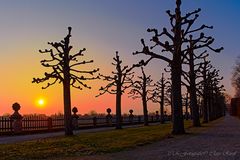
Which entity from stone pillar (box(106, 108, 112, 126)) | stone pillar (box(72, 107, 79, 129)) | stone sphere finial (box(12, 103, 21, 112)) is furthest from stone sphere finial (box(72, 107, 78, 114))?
stone sphere finial (box(12, 103, 21, 112))

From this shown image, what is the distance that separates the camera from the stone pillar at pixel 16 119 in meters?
40.3

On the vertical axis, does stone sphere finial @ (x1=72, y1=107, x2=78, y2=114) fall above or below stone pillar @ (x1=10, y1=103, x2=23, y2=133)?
above

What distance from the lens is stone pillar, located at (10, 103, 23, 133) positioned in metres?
40.3

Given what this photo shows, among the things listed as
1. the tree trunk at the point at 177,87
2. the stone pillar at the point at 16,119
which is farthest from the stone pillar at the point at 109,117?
the tree trunk at the point at 177,87

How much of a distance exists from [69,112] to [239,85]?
84692mm

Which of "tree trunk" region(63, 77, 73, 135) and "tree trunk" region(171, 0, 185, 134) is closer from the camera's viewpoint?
"tree trunk" region(171, 0, 185, 134)

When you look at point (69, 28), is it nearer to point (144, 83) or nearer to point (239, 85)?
point (144, 83)

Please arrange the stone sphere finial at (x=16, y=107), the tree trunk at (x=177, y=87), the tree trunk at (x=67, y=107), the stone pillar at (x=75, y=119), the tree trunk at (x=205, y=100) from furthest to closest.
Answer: the tree trunk at (x=205, y=100) → the stone pillar at (x=75, y=119) → the stone sphere finial at (x=16, y=107) → the tree trunk at (x=67, y=107) → the tree trunk at (x=177, y=87)

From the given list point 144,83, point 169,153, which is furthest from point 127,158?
point 144,83

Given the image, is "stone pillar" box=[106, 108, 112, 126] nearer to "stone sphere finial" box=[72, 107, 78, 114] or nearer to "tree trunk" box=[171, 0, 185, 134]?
"stone sphere finial" box=[72, 107, 78, 114]

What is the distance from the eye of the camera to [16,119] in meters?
40.5

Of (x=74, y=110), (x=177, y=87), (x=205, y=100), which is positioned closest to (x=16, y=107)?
(x=74, y=110)

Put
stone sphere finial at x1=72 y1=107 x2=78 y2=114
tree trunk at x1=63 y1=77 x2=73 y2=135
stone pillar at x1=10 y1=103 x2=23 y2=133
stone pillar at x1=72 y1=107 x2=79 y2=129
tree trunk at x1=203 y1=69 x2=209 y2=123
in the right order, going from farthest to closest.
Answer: tree trunk at x1=203 y1=69 x2=209 y2=123 < stone sphere finial at x1=72 y1=107 x2=78 y2=114 < stone pillar at x1=72 y1=107 x2=79 y2=129 < stone pillar at x1=10 y1=103 x2=23 y2=133 < tree trunk at x1=63 y1=77 x2=73 y2=135

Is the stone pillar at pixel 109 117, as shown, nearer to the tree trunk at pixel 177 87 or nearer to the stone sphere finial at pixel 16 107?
the stone sphere finial at pixel 16 107
